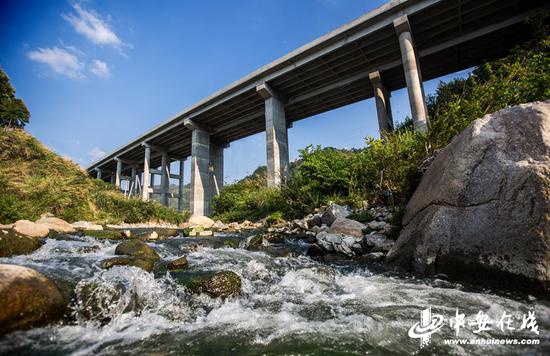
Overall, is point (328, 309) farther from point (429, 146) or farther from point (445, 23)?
point (445, 23)

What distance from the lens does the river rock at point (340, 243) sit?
5.60m

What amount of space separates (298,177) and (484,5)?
11.7 metres

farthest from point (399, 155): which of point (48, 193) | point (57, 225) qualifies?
point (48, 193)

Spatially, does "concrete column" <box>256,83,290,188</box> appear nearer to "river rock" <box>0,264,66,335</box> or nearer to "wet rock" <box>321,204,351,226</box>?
"wet rock" <box>321,204,351,226</box>

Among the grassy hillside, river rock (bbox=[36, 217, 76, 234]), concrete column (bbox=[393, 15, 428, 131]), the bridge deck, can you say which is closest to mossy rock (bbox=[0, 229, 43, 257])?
river rock (bbox=[36, 217, 76, 234])

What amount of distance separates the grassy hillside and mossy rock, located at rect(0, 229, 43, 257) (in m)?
5.59

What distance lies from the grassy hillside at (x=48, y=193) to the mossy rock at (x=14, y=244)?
220 inches

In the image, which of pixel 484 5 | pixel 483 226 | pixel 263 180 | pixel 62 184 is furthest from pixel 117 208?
pixel 484 5

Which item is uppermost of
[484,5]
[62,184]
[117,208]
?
[484,5]

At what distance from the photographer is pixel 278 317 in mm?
2535

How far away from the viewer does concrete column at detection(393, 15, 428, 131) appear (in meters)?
11.8

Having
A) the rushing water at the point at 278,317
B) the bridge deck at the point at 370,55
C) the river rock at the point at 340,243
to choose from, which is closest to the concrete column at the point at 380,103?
the bridge deck at the point at 370,55

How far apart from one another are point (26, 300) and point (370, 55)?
17160 mm

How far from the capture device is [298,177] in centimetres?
1210
